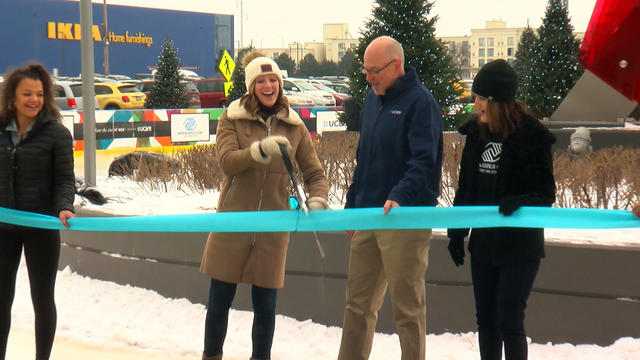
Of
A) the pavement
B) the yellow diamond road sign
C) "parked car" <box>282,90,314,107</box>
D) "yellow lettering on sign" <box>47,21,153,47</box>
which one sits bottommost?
the pavement

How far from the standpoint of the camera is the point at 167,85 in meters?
28.4

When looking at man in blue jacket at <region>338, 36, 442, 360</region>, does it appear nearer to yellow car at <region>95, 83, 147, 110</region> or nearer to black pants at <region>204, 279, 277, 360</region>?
black pants at <region>204, 279, 277, 360</region>

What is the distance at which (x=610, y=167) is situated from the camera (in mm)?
7281

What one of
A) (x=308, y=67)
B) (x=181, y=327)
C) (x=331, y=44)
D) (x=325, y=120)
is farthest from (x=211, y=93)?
(x=331, y=44)

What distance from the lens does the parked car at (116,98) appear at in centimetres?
3341

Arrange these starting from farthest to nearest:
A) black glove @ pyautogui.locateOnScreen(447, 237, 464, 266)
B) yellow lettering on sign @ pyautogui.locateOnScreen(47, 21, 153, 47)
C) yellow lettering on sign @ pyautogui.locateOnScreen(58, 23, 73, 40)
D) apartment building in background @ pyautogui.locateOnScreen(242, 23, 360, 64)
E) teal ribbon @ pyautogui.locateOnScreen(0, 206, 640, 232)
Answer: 1. apartment building in background @ pyautogui.locateOnScreen(242, 23, 360, 64)
2. yellow lettering on sign @ pyautogui.locateOnScreen(58, 23, 73, 40)
3. yellow lettering on sign @ pyautogui.locateOnScreen(47, 21, 153, 47)
4. black glove @ pyautogui.locateOnScreen(447, 237, 464, 266)
5. teal ribbon @ pyautogui.locateOnScreen(0, 206, 640, 232)

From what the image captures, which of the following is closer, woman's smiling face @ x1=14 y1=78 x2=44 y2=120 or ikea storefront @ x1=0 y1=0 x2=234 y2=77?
woman's smiling face @ x1=14 y1=78 x2=44 y2=120

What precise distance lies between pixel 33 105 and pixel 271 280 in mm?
1481

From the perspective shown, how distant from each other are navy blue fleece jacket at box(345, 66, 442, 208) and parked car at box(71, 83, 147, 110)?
2968 centimetres

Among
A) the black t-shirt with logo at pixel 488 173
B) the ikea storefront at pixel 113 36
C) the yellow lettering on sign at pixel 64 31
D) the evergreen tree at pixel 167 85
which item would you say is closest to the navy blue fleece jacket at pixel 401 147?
the black t-shirt with logo at pixel 488 173

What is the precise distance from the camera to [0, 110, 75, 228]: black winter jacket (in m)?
4.49

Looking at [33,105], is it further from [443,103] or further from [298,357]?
[443,103]

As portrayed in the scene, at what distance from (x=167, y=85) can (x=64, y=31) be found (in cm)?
3761

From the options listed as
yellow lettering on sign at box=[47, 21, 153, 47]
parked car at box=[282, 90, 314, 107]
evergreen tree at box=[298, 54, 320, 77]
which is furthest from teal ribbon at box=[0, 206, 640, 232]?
evergreen tree at box=[298, 54, 320, 77]
